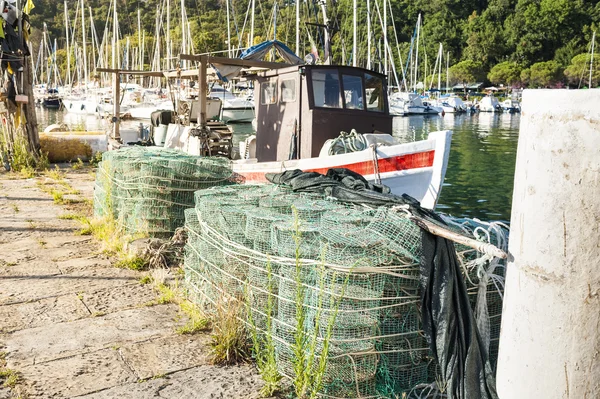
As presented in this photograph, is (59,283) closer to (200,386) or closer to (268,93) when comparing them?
(200,386)

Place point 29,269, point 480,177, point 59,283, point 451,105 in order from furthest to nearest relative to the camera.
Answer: point 451,105
point 480,177
point 29,269
point 59,283

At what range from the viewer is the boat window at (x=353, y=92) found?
1062cm

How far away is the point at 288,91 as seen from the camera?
10.9 meters

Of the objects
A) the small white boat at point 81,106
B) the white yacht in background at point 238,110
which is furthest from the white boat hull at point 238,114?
the small white boat at point 81,106

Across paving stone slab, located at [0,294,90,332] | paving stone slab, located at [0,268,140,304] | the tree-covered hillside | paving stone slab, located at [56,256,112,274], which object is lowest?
paving stone slab, located at [0,294,90,332]

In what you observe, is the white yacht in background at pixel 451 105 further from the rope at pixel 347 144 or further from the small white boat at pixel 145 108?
the rope at pixel 347 144

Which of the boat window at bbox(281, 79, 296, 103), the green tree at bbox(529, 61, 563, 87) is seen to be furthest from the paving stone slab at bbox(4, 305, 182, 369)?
the green tree at bbox(529, 61, 563, 87)

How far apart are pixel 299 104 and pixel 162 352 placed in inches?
273

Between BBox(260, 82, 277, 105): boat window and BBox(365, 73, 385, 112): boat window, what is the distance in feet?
5.63

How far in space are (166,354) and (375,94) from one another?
7.86 metres

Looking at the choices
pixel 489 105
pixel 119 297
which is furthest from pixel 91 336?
pixel 489 105

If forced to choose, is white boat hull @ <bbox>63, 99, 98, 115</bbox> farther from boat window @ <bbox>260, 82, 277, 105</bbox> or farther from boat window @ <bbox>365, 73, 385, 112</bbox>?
boat window @ <bbox>365, 73, 385, 112</bbox>

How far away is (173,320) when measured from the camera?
4824 mm

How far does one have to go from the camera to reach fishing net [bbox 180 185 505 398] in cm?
339
